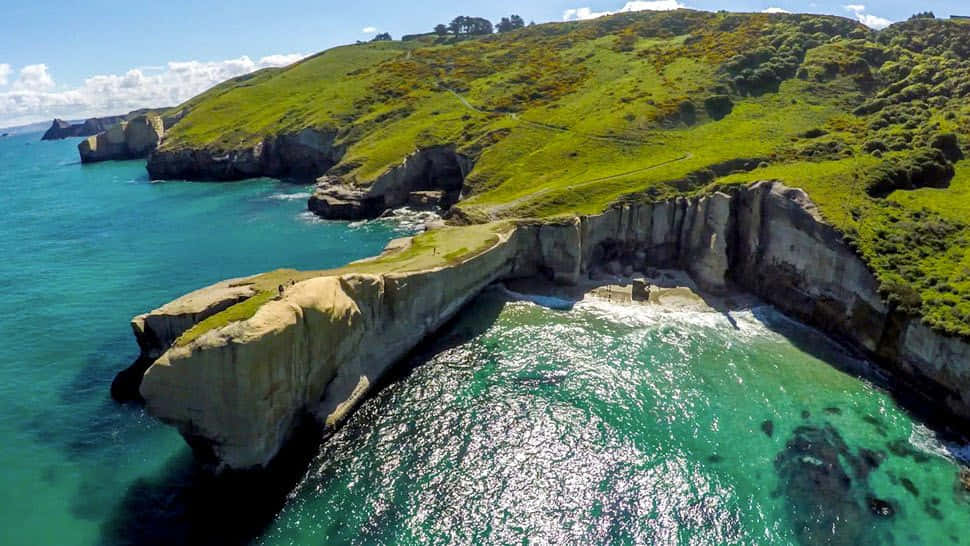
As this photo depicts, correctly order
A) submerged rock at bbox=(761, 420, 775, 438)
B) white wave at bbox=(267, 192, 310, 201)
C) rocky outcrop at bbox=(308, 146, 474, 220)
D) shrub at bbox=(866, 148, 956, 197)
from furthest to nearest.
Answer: white wave at bbox=(267, 192, 310, 201)
rocky outcrop at bbox=(308, 146, 474, 220)
shrub at bbox=(866, 148, 956, 197)
submerged rock at bbox=(761, 420, 775, 438)

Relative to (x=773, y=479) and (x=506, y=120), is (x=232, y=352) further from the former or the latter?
(x=506, y=120)

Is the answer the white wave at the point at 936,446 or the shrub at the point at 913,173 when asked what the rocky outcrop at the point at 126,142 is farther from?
the white wave at the point at 936,446

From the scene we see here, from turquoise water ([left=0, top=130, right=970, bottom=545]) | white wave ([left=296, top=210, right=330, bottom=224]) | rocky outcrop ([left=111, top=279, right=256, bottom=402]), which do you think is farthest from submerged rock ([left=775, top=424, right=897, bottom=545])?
white wave ([left=296, top=210, right=330, bottom=224])

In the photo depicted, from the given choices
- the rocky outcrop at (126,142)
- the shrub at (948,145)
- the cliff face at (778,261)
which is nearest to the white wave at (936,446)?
the cliff face at (778,261)

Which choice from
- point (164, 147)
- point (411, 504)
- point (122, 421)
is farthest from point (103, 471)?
point (164, 147)

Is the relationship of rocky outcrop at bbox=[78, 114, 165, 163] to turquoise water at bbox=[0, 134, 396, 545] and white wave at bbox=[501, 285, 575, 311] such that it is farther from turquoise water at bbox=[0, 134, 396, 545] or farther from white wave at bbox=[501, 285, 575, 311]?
white wave at bbox=[501, 285, 575, 311]
